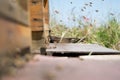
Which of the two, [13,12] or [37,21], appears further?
[37,21]

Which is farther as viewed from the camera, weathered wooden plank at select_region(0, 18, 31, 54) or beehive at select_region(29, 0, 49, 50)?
beehive at select_region(29, 0, 49, 50)

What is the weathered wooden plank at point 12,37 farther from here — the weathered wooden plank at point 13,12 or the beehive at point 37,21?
the beehive at point 37,21

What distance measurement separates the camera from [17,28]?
1.45m

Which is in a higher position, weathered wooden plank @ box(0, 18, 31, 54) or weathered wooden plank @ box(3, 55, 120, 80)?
weathered wooden plank @ box(0, 18, 31, 54)

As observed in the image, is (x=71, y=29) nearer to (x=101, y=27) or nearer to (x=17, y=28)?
(x=101, y=27)

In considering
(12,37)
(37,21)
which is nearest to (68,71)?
(12,37)

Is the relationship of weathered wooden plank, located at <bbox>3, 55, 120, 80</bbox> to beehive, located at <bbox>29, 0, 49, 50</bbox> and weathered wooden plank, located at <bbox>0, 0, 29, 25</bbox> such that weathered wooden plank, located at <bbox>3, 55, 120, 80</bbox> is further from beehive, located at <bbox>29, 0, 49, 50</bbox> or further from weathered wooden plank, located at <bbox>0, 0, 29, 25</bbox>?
beehive, located at <bbox>29, 0, 49, 50</bbox>

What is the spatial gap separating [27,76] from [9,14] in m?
0.23

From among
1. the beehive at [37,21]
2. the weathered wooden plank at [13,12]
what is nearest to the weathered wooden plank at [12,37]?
the weathered wooden plank at [13,12]

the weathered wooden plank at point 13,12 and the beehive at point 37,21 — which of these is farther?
the beehive at point 37,21

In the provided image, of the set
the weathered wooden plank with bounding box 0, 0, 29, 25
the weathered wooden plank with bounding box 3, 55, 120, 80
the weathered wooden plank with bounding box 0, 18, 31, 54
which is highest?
the weathered wooden plank with bounding box 0, 0, 29, 25

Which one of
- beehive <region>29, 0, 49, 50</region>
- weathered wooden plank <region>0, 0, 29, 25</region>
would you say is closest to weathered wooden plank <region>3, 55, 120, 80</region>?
weathered wooden plank <region>0, 0, 29, 25</region>

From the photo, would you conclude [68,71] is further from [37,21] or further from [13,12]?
[37,21]

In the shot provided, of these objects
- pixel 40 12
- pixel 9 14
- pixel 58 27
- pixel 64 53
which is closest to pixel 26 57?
pixel 9 14
